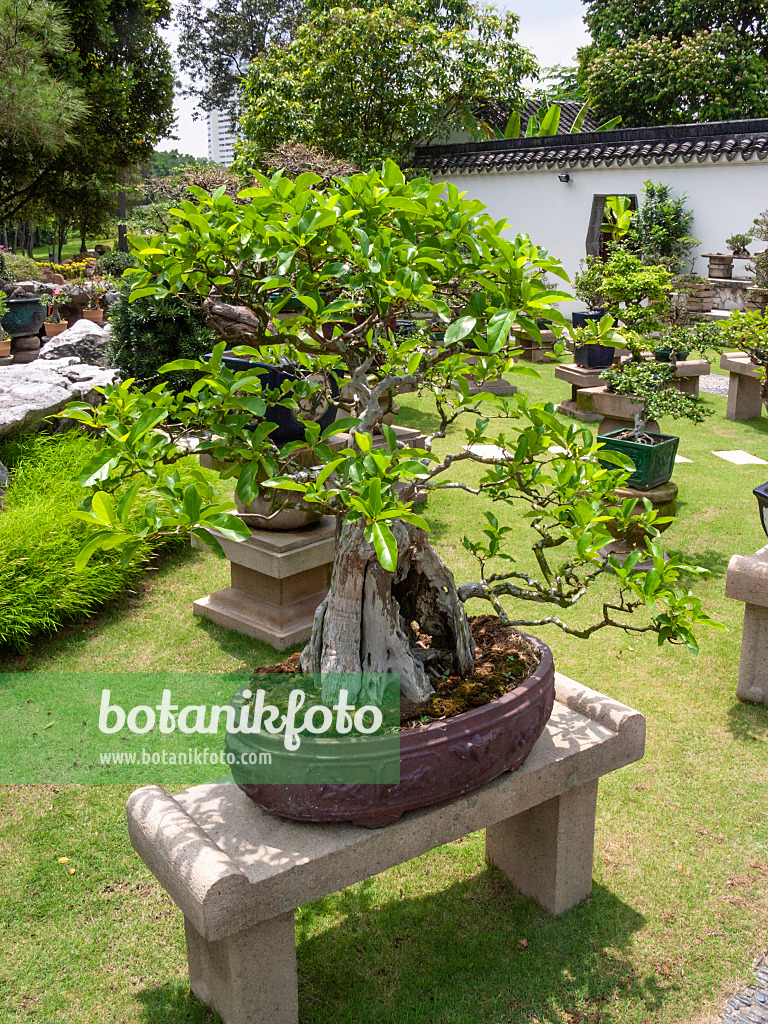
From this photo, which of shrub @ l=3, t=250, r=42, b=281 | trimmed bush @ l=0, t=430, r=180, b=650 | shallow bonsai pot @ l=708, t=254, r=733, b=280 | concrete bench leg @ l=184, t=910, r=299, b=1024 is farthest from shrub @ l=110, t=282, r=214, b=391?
shallow bonsai pot @ l=708, t=254, r=733, b=280

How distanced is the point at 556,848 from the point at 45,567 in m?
2.75

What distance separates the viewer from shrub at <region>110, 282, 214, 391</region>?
18.9 feet

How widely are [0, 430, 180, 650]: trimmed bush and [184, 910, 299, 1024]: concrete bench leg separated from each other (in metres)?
2.23

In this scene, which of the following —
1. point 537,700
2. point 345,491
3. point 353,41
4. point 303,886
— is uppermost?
point 353,41

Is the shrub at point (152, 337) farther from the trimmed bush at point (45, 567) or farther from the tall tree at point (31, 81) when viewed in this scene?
the tall tree at point (31, 81)

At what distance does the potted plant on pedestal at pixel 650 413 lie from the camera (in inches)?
186

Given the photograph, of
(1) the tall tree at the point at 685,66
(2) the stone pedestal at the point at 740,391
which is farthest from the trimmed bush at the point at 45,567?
(1) the tall tree at the point at 685,66

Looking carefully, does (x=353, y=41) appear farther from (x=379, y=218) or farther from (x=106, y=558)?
(x=379, y=218)

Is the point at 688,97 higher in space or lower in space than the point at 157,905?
higher

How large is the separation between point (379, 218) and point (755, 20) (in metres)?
22.4

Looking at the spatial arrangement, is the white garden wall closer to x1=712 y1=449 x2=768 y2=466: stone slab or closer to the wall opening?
the wall opening

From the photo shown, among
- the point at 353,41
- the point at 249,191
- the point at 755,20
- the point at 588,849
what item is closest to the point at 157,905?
the point at 588,849

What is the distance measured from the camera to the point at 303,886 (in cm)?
177

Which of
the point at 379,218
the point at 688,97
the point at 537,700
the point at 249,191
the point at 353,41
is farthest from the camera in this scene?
the point at 688,97
